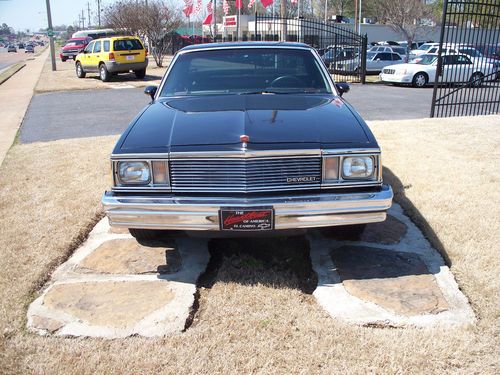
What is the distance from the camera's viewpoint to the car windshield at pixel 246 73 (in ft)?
14.8

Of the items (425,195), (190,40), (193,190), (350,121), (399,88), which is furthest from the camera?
(190,40)

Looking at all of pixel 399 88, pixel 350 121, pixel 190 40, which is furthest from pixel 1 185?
pixel 190 40

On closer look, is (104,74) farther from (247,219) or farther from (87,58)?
(247,219)

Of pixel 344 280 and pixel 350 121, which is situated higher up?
pixel 350 121

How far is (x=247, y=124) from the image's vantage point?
3387 millimetres

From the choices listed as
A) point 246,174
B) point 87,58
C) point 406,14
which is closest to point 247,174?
point 246,174

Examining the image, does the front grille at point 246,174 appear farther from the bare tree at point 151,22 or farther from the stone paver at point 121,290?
the bare tree at point 151,22

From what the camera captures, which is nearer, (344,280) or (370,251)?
(344,280)

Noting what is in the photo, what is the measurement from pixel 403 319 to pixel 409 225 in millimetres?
1639

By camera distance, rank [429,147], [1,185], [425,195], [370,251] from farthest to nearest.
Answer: [429,147], [1,185], [425,195], [370,251]

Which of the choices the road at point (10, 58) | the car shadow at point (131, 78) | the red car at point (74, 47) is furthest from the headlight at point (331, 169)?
the road at point (10, 58)

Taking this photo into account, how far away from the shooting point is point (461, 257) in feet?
12.2

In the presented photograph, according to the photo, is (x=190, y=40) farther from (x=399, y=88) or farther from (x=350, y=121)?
(x=350, y=121)

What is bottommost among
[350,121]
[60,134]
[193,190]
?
[60,134]
